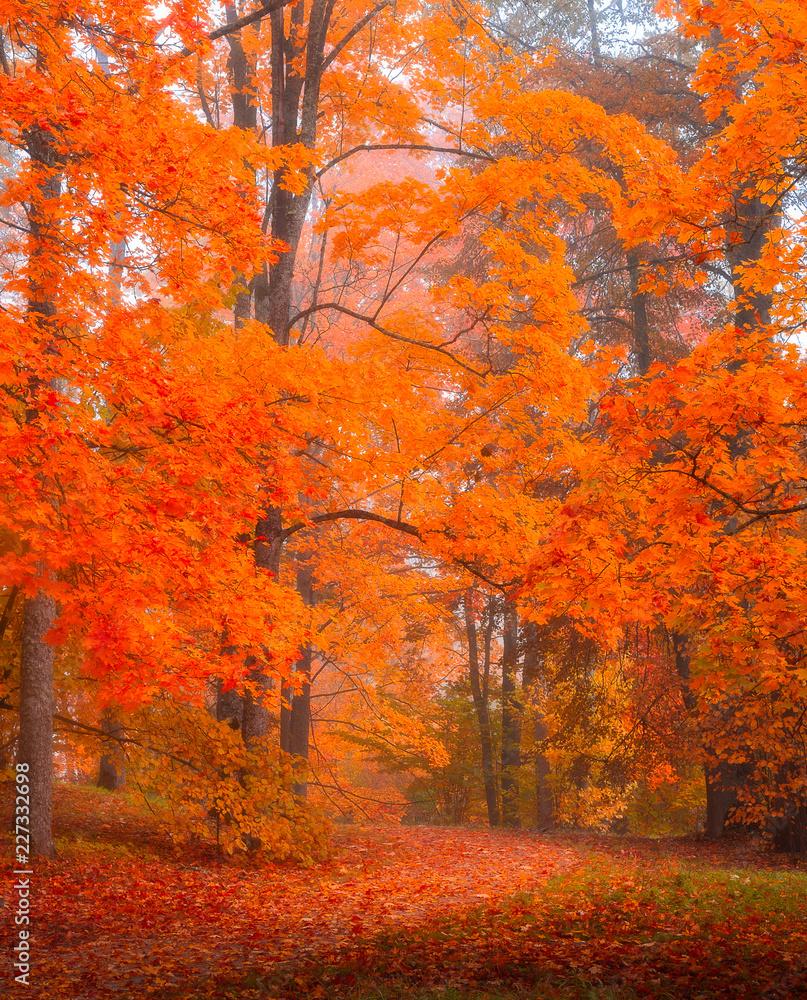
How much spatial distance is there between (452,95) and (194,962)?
926 cm

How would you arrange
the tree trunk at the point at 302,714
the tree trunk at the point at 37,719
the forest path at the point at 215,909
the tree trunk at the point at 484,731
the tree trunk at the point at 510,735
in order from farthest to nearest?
the tree trunk at the point at 484,731 < the tree trunk at the point at 510,735 < the tree trunk at the point at 302,714 < the tree trunk at the point at 37,719 < the forest path at the point at 215,909

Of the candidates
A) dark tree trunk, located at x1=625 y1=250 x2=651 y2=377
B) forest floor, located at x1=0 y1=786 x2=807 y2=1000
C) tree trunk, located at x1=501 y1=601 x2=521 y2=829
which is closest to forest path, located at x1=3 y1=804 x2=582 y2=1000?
forest floor, located at x1=0 y1=786 x2=807 y2=1000

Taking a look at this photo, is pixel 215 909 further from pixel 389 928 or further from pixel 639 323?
pixel 639 323

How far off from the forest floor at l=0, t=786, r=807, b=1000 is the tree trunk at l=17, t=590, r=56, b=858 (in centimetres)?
34

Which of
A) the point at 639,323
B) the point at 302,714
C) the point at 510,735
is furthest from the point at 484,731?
the point at 639,323

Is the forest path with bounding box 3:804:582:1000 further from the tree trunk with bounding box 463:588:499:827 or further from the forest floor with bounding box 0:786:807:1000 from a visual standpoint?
the tree trunk with bounding box 463:588:499:827

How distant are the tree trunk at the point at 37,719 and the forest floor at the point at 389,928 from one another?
335mm

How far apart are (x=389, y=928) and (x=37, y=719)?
13.0 feet

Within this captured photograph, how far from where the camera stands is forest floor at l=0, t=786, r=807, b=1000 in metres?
4.30

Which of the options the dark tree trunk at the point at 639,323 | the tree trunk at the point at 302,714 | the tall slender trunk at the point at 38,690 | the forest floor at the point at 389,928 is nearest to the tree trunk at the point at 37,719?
the tall slender trunk at the point at 38,690

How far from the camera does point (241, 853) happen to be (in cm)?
879

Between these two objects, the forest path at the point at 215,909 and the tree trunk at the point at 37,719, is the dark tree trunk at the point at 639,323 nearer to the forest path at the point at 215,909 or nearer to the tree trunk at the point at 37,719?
the forest path at the point at 215,909

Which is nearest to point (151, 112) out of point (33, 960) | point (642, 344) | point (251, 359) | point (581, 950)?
point (251, 359)

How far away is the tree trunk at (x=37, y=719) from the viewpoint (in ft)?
24.2
